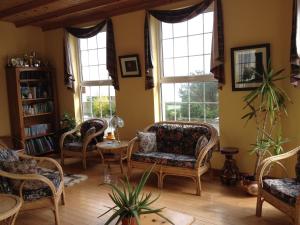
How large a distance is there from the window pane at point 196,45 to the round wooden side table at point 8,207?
3.19m

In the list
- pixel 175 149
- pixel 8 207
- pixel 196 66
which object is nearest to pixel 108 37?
pixel 196 66

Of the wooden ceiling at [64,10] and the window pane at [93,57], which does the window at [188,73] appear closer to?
the wooden ceiling at [64,10]

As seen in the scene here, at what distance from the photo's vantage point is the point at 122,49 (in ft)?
16.5

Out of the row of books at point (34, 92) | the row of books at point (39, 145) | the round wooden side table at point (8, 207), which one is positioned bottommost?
the row of books at point (39, 145)

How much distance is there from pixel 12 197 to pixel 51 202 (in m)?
0.53

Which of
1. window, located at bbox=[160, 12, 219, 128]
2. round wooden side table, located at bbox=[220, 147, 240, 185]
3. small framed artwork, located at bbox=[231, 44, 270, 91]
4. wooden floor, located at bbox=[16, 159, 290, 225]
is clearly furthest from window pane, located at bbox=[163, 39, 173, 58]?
wooden floor, located at bbox=[16, 159, 290, 225]

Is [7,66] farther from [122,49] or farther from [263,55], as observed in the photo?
[263,55]

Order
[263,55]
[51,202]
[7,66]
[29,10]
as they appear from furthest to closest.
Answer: [7,66]
[29,10]
[263,55]
[51,202]

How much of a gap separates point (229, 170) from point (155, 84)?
6.11ft

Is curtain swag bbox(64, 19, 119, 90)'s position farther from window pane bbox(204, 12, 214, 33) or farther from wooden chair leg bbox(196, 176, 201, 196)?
wooden chair leg bbox(196, 176, 201, 196)

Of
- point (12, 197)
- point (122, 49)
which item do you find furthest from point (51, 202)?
point (122, 49)

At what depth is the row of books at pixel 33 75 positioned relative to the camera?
5.53 metres

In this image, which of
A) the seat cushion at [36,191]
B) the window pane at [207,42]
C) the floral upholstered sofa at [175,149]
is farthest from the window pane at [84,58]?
the seat cushion at [36,191]

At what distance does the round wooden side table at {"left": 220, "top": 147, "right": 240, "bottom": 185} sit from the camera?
12.4 ft
